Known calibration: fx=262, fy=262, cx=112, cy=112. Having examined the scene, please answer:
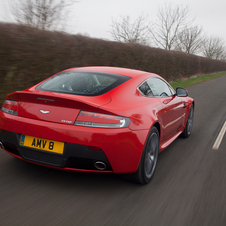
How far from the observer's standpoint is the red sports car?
261 centimetres

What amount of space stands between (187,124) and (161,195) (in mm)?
2762

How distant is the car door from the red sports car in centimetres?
44

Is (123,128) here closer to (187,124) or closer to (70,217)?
(70,217)

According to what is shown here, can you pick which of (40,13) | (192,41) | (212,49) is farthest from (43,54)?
(212,49)

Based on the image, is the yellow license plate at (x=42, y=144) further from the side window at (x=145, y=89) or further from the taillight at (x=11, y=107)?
the side window at (x=145, y=89)

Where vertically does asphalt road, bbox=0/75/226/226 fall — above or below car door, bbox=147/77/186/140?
below

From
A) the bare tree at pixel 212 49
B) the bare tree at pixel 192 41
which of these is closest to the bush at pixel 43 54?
the bare tree at pixel 192 41

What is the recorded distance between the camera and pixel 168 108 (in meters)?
3.89

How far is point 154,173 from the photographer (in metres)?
3.52

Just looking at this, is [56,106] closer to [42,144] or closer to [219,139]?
[42,144]

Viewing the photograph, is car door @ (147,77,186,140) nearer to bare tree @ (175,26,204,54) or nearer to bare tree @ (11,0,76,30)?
bare tree @ (11,0,76,30)

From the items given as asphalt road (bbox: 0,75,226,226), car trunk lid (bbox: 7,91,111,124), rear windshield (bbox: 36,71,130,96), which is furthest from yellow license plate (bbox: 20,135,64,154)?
rear windshield (bbox: 36,71,130,96)

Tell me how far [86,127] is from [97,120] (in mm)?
129

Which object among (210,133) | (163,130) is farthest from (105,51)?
(163,130)
